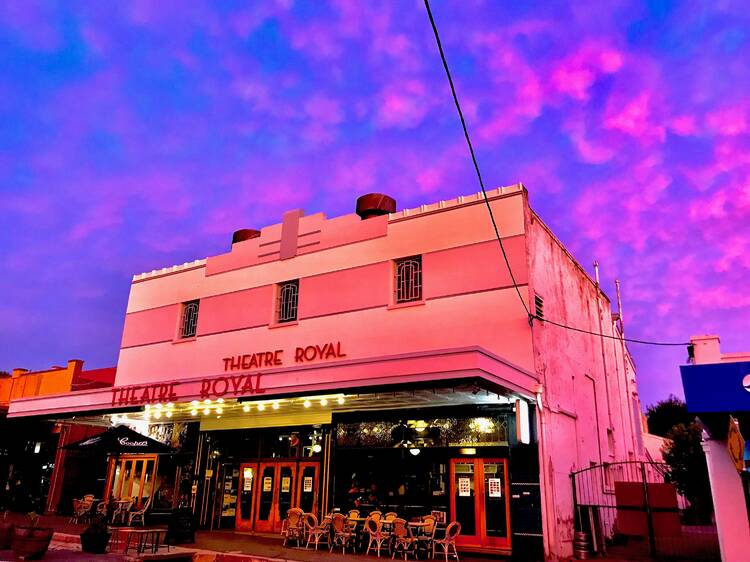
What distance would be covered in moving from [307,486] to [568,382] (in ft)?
27.2

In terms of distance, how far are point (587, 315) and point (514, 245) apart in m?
6.64

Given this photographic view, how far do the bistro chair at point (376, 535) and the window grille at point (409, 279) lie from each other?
6071 millimetres

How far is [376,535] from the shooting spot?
1428 centimetres

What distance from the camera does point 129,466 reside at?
74.1ft

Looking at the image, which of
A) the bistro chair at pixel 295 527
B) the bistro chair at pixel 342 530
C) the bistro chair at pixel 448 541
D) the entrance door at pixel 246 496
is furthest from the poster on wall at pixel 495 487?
the entrance door at pixel 246 496

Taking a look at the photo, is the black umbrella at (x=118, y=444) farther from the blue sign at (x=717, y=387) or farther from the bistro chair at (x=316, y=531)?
the blue sign at (x=717, y=387)

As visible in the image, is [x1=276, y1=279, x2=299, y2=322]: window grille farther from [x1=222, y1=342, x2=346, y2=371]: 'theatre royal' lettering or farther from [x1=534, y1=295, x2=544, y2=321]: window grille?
[x1=534, y1=295, x2=544, y2=321]: window grille

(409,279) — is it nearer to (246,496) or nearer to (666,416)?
(246,496)

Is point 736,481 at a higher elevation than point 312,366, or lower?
lower

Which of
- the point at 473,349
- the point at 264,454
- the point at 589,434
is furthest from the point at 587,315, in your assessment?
the point at 264,454

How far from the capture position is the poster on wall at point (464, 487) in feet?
49.0

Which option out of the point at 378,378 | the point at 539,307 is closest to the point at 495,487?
the point at 378,378

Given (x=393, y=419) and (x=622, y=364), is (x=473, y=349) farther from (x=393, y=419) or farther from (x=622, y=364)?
(x=622, y=364)

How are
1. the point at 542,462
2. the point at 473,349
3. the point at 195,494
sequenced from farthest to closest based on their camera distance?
the point at 195,494 < the point at 542,462 < the point at 473,349
